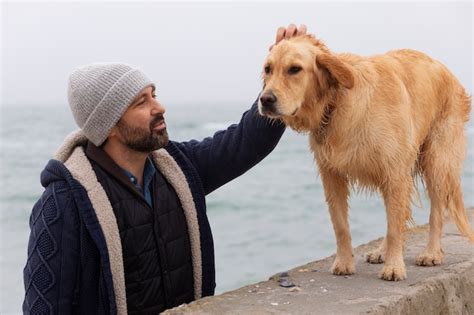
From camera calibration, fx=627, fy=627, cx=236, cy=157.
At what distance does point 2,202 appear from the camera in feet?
69.5

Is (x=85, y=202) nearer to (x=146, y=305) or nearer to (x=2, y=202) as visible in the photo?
(x=146, y=305)

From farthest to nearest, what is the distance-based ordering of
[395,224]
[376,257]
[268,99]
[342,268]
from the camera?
[376,257], [342,268], [395,224], [268,99]

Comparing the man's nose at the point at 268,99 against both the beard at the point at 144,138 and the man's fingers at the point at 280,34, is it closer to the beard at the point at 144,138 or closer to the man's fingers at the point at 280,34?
the man's fingers at the point at 280,34

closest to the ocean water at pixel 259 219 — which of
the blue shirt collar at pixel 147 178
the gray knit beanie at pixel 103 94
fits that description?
the blue shirt collar at pixel 147 178

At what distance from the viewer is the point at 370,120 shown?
11.9 feet

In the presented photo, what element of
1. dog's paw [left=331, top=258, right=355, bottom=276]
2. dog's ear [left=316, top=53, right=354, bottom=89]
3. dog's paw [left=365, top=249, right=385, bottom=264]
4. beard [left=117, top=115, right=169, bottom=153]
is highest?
dog's ear [left=316, top=53, right=354, bottom=89]

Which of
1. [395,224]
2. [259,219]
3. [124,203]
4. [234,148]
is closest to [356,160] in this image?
[395,224]

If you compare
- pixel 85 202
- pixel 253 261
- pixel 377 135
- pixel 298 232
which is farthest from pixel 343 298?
pixel 298 232

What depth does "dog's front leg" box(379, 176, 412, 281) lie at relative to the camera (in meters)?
3.81

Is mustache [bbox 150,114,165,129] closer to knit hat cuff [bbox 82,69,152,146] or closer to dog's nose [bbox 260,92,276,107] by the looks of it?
knit hat cuff [bbox 82,69,152,146]

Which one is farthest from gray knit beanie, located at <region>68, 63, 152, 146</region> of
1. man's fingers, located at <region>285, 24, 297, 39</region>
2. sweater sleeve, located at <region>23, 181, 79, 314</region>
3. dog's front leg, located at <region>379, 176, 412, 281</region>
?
dog's front leg, located at <region>379, 176, 412, 281</region>

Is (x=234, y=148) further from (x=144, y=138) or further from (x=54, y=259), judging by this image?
(x=54, y=259)

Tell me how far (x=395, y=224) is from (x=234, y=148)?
113 centimetres

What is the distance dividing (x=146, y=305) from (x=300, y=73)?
1.60 m
